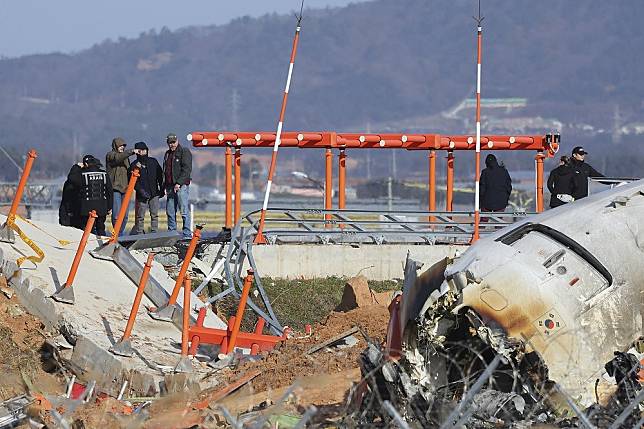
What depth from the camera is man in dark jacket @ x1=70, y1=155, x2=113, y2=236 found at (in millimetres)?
20578

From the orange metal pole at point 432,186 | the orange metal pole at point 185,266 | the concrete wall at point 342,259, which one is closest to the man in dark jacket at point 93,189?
the concrete wall at point 342,259

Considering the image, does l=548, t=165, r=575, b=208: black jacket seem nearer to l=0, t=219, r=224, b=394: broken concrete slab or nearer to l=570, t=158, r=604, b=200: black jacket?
l=570, t=158, r=604, b=200: black jacket

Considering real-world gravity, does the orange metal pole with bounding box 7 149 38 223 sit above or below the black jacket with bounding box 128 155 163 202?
above

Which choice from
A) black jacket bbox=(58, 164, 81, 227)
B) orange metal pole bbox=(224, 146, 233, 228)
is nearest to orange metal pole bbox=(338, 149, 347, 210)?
orange metal pole bbox=(224, 146, 233, 228)

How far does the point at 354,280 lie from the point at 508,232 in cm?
659

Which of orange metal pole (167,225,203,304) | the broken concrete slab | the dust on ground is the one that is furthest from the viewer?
orange metal pole (167,225,203,304)

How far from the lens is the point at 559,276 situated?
11.9 meters

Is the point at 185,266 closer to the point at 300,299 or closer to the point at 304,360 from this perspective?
the point at 304,360

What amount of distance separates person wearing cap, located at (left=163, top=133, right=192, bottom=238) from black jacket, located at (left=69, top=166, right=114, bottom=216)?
4.88 ft

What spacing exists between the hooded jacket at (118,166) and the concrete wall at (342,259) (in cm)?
210

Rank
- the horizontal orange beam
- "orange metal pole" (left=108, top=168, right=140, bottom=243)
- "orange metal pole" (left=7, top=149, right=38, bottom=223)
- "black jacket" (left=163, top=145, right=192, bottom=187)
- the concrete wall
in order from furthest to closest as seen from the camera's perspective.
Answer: the horizontal orange beam, "black jacket" (left=163, top=145, right=192, bottom=187), the concrete wall, "orange metal pole" (left=7, top=149, right=38, bottom=223), "orange metal pole" (left=108, top=168, right=140, bottom=243)

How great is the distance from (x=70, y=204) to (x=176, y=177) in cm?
168

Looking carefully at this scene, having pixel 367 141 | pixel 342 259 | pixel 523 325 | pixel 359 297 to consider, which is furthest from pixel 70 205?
pixel 523 325

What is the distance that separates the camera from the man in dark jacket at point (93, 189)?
67.5 ft
